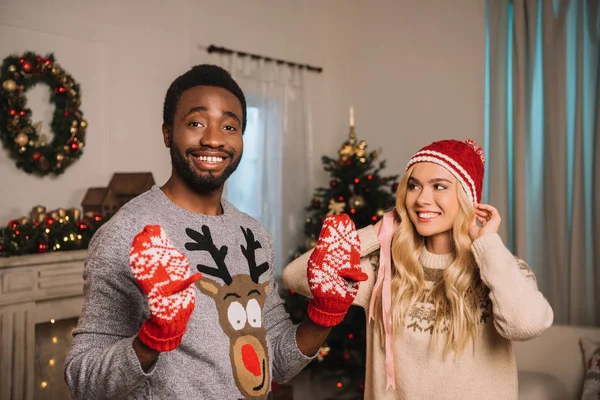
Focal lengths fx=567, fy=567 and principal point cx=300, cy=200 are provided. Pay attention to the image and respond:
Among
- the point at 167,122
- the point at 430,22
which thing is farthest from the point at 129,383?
the point at 430,22

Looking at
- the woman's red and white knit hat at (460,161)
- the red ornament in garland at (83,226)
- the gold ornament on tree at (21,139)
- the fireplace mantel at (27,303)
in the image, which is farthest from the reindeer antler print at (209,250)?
the gold ornament on tree at (21,139)

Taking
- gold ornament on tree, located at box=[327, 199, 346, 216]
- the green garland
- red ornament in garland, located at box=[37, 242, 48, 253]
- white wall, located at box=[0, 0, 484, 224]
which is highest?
white wall, located at box=[0, 0, 484, 224]

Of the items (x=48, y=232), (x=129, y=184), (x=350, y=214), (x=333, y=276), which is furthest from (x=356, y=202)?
(x=333, y=276)

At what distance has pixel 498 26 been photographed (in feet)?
13.6

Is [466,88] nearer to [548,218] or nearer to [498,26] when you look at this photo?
[498,26]

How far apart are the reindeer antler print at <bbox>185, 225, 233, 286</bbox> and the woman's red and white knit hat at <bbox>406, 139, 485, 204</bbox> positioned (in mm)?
892

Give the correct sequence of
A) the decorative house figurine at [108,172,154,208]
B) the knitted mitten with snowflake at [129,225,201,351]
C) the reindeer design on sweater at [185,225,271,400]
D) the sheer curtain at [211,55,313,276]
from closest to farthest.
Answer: the knitted mitten with snowflake at [129,225,201,351]
the reindeer design on sweater at [185,225,271,400]
the decorative house figurine at [108,172,154,208]
the sheer curtain at [211,55,313,276]

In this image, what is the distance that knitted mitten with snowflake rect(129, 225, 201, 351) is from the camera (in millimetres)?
990

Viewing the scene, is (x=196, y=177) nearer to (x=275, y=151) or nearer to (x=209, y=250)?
(x=209, y=250)

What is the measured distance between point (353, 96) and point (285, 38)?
817mm

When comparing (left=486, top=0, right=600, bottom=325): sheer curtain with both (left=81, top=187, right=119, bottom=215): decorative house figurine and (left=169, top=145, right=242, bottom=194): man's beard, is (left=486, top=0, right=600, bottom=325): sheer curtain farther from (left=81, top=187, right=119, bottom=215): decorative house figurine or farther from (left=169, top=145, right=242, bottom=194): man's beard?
(left=169, top=145, right=242, bottom=194): man's beard

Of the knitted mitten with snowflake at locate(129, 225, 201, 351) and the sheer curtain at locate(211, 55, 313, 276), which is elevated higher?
the sheer curtain at locate(211, 55, 313, 276)

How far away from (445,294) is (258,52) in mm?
3394

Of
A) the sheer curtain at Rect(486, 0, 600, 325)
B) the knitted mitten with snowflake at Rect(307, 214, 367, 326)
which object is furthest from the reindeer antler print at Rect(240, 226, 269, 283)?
the sheer curtain at Rect(486, 0, 600, 325)
